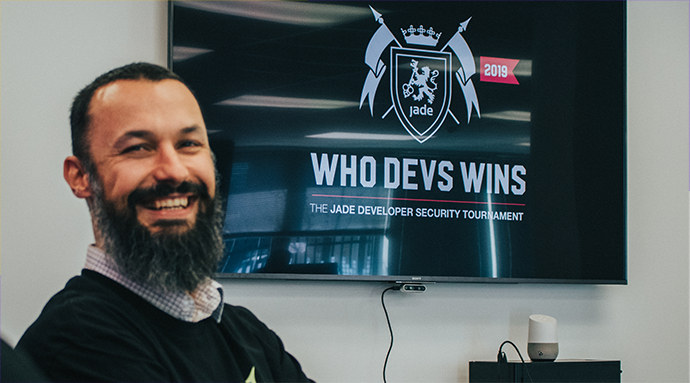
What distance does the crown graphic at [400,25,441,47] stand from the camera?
91.7 inches

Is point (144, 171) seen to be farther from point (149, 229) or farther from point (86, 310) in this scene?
point (86, 310)

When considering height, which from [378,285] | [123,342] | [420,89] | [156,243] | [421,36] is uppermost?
[421,36]

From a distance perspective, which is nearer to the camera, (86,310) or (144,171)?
(86,310)

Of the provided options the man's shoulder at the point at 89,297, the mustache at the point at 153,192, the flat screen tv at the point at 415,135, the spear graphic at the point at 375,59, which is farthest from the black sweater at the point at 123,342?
the spear graphic at the point at 375,59

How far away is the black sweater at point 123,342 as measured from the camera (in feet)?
2.89

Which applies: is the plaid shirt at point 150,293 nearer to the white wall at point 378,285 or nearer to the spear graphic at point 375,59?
the white wall at point 378,285

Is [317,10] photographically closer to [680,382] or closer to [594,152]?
[594,152]

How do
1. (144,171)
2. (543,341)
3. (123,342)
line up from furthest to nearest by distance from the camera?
(543,341)
(144,171)
(123,342)

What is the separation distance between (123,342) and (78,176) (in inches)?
14.2

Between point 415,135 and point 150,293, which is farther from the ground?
point 415,135

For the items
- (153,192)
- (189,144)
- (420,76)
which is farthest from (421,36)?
(153,192)

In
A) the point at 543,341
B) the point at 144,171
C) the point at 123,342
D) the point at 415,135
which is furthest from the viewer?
the point at 415,135

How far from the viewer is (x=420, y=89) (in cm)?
233

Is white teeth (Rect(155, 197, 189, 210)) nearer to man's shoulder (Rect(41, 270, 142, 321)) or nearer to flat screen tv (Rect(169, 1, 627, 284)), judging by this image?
man's shoulder (Rect(41, 270, 142, 321))
